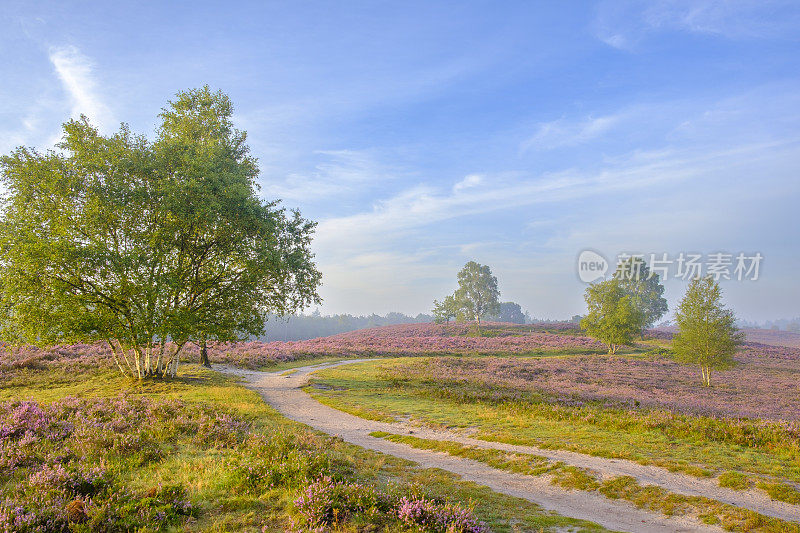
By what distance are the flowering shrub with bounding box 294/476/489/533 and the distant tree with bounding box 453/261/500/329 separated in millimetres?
97963

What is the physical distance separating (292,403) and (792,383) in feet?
162

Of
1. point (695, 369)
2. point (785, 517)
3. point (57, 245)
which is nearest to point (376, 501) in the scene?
point (785, 517)

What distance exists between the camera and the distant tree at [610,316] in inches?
2311

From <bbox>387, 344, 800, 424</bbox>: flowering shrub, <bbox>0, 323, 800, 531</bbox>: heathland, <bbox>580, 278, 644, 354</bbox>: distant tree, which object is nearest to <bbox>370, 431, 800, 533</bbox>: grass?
<bbox>0, 323, 800, 531</bbox>: heathland

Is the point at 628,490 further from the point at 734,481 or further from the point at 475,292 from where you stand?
the point at 475,292

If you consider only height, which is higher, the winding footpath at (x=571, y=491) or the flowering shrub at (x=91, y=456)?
the flowering shrub at (x=91, y=456)

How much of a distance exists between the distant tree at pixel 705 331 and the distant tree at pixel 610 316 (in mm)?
16776

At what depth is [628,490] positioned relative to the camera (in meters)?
9.60

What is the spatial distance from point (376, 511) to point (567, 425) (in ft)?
43.0

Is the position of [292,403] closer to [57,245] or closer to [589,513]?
[57,245]

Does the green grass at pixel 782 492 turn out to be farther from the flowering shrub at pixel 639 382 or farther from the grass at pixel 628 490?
the flowering shrub at pixel 639 382

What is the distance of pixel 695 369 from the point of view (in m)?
50.5

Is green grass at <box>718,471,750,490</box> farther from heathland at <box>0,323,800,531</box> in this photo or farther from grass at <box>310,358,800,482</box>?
grass at <box>310,358,800,482</box>

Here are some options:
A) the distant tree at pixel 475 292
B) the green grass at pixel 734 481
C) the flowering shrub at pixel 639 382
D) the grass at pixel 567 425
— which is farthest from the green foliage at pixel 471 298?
the green grass at pixel 734 481
